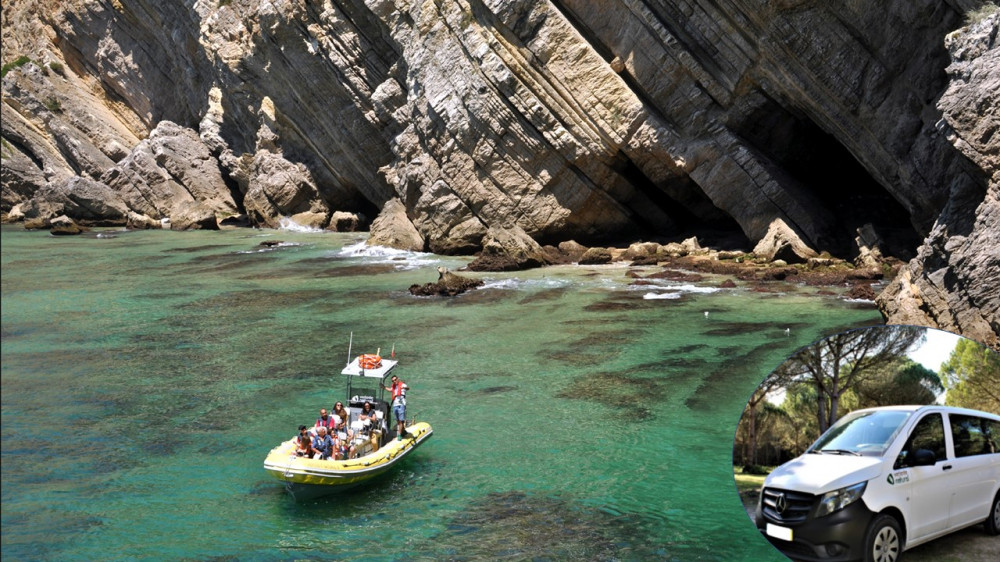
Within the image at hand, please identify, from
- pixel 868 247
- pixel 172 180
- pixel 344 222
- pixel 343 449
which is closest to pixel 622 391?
pixel 343 449

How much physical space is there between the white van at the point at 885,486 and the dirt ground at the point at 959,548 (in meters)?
0.04

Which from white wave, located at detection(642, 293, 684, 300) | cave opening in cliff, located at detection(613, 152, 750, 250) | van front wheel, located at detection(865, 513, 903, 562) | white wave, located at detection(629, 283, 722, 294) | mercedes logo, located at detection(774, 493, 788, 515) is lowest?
white wave, located at detection(642, 293, 684, 300)

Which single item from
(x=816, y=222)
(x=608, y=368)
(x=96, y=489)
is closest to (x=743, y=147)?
(x=816, y=222)

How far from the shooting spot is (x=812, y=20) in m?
32.8

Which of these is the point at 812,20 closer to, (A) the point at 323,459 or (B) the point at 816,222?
(B) the point at 816,222

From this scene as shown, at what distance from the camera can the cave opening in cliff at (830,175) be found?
37.0 meters

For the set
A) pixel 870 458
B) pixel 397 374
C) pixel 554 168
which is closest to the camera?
pixel 870 458

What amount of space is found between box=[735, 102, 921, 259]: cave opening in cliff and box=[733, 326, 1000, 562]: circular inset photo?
110ft

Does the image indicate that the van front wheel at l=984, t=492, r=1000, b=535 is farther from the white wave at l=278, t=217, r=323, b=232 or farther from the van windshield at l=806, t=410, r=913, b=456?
the white wave at l=278, t=217, r=323, b=232

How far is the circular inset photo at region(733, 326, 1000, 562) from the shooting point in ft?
13.4

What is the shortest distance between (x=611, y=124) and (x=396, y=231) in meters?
14.4

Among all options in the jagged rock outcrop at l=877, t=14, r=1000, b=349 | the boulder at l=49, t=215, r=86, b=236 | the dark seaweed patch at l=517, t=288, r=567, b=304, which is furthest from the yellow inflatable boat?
the boulder at l=49, t=215, r=86, b=236

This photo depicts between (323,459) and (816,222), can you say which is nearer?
(323,459)

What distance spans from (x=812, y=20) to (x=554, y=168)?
1332 cm
